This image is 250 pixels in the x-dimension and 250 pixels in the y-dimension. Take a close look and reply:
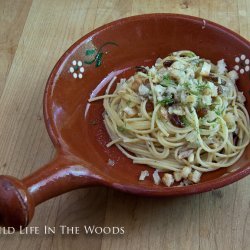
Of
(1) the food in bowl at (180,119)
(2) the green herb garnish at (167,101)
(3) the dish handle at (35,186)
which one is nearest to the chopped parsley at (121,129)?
(1) the food in bowl at (180,119)

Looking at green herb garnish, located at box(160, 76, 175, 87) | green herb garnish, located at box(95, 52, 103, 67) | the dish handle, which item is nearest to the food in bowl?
green herb garnish, located at box(160, 76, 175, 87)

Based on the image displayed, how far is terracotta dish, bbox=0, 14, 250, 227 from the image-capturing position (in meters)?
0.90

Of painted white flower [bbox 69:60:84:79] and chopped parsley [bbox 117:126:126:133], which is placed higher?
painted white flower [bbox 69:60:84:79]

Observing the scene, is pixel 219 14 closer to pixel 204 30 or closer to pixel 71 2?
pixel 204 30

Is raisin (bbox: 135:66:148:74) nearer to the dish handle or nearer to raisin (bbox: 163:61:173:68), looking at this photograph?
raisin (bbox: 163:61:173:68)

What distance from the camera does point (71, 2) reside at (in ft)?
5.15

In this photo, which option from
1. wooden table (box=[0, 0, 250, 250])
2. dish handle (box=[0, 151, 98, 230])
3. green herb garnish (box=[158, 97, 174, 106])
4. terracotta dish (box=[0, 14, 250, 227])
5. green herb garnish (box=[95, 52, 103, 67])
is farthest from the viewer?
green herb garnish (box=[95, 52, 103, 67])

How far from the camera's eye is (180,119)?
111 centimetres

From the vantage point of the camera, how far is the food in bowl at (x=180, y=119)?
1.09 metres

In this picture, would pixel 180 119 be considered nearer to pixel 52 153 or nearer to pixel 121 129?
pixel 121 129

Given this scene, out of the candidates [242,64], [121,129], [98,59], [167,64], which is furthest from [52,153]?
[242,64]

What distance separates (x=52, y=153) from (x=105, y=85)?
0.27 meters

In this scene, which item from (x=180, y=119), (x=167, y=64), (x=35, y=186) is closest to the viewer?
(x=35, y=186)

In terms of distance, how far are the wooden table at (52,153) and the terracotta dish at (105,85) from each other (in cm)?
8
